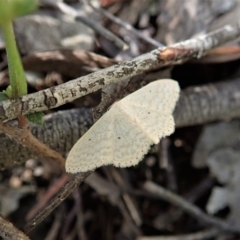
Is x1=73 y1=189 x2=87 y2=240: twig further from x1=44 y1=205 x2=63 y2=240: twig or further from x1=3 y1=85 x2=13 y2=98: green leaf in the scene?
x1=3 y1=85 x2=13 y2=98: green leaf

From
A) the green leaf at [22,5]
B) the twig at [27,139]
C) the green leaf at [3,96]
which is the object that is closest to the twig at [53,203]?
the twig at [27,139]

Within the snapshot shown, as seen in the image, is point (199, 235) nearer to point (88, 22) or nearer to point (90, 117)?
point (90, 117)

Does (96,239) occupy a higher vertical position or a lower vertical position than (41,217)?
lower

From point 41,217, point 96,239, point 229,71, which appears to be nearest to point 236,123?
point 229,71

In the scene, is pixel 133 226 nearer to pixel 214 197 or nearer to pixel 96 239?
pixel 96 239

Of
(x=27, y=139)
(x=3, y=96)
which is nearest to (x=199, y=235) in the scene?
(x=27, y=139)

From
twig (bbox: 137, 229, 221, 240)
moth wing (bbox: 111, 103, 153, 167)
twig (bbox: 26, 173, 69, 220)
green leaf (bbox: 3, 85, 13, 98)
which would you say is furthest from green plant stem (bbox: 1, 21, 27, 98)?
twig (bbox: 137, 229, 221, 240)

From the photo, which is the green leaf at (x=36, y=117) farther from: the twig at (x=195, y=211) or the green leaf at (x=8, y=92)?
the twig at (x=195, y=211)
